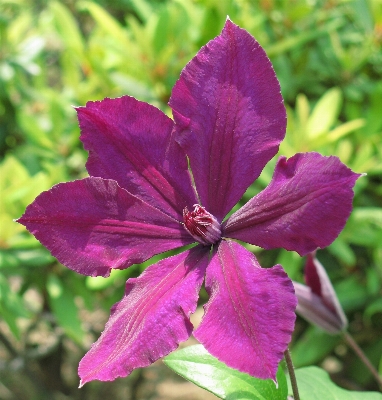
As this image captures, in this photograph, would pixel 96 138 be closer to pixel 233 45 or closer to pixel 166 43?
pixel 233 45

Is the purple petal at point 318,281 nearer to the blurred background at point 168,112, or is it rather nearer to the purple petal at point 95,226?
the purple petal at point 95,226

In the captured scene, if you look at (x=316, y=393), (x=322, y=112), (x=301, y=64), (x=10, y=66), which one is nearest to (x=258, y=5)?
(x=301, y=64)

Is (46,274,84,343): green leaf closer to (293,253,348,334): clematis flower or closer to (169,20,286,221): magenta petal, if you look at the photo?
(293,253,348,334): clematis flower

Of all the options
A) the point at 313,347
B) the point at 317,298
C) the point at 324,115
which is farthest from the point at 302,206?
the point at 313,347

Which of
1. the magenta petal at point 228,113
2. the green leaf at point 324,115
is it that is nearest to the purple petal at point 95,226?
the magenta petal at point 228,113

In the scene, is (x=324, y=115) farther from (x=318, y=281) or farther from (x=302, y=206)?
(x=302, y=206)

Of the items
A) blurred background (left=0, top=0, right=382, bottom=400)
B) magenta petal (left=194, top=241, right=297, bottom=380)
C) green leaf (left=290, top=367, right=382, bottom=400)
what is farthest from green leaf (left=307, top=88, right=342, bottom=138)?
magenta petal (left=194, top=241, right=297, bottom=380)
